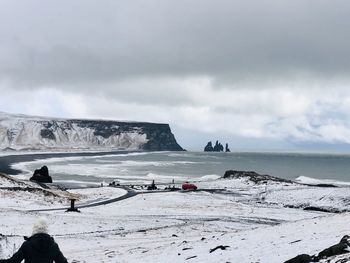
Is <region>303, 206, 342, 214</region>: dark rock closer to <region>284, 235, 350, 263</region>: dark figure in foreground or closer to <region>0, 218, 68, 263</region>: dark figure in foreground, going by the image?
<region>284, 235, 350, 263</region>: dark figure in foreground

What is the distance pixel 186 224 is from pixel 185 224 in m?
0.06

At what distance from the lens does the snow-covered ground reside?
17.9 meters

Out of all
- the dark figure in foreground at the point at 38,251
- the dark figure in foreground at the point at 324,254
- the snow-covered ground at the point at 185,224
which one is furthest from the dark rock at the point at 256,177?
the dark figure in foreground at the point at 38,251

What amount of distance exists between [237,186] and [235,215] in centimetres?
3367

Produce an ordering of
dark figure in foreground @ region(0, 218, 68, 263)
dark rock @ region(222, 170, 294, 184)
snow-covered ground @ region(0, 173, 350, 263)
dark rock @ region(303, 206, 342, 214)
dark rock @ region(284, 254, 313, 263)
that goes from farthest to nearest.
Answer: dark rock @ region(222, 170, 294, 184), dark rock @ region(303, 206, 342, 214), snow-covered ground @ region(0, 173, 350, 263), dark rock @ region(284, 254, 313, 263), dark figure in foreground @ region(0, 218, 68, 263)

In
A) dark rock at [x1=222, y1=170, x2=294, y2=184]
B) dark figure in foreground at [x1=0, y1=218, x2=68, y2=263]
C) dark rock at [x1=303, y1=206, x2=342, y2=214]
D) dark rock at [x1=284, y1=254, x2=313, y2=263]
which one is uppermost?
dark figure in foreground at [x1=0, y1=218, x2=68, y2=263]

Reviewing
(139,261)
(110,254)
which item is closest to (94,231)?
(110,254)

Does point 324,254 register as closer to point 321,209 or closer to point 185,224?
point 185,224

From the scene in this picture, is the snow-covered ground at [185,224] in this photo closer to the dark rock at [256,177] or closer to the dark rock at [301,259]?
the dark rock at [301,259]

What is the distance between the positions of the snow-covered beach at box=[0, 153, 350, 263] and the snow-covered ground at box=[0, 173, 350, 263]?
0.04m

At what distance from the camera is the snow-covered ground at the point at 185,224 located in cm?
1791

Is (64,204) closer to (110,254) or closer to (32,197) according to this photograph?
(32,197)

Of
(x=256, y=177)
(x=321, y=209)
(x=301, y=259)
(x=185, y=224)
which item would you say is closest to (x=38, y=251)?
(x=301, y=259)

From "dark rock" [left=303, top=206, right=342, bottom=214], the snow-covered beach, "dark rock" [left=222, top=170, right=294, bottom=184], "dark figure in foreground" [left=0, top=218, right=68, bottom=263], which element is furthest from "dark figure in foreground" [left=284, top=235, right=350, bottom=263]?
"dark rock" [left=222, top=170, right=294, bottom=184]
